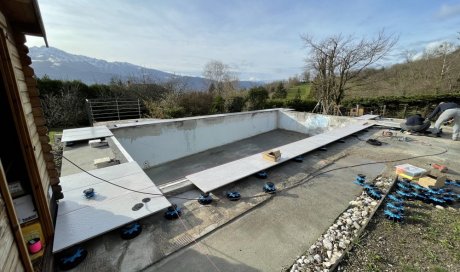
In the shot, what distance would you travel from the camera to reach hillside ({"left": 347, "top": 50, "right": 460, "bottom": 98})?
12.0 metres

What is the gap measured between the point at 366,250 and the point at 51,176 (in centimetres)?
350

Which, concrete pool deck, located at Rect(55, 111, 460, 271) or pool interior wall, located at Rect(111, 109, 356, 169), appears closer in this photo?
concrete pool deck, located at Rect(55, 111, 460, 271)

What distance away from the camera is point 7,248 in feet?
3.72

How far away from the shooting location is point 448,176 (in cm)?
340

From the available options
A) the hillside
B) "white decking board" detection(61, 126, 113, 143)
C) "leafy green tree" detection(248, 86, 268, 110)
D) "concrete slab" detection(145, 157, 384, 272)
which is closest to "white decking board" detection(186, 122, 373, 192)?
"concrete slab" detection(145, 157, 384, 272)

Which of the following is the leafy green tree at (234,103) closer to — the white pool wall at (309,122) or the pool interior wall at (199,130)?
the pool interior wall at (199,130)

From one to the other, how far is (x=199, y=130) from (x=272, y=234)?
18.1 ft

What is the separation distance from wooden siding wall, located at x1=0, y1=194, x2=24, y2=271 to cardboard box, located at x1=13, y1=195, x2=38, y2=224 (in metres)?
0.57

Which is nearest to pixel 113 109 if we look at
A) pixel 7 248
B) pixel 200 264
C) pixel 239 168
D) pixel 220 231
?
pixel 239 168

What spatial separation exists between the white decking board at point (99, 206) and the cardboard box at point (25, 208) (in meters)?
0.27

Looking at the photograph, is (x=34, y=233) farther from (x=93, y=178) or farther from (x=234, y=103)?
(x=234, y=103)

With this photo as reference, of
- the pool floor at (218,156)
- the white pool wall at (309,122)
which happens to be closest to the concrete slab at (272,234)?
the pool floor at (218,156)

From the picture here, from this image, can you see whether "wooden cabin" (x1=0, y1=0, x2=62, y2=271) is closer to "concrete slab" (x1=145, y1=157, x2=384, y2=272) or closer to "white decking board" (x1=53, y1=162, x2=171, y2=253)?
"white decking board" (x1=53, y1=162, x2=171, y2=253)

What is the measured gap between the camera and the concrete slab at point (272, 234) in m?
1.76
